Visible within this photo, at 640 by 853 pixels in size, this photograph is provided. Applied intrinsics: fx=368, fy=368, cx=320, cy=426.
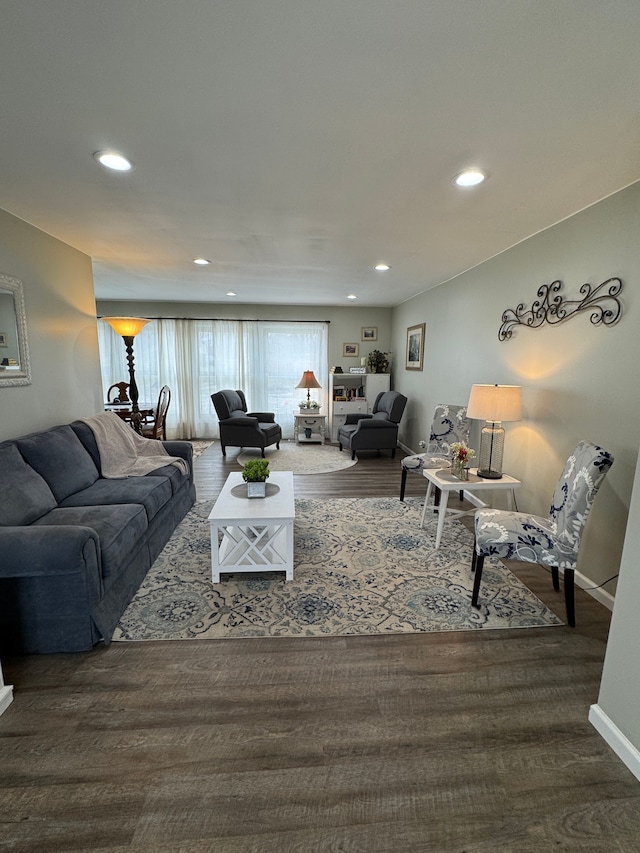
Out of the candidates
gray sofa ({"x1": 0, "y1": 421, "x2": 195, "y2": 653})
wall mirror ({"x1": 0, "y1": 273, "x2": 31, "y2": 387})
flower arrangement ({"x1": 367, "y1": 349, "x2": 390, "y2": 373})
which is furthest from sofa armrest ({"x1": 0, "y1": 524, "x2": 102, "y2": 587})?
flower arrangement ({"x1": 367, "y1": 349, "x2": 390, "y2": 373})

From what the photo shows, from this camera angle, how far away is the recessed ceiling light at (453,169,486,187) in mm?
1934

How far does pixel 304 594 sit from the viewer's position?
7.59 ft

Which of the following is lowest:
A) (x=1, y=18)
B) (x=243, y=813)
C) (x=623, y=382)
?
(x=243, y=813)

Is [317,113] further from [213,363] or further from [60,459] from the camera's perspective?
[213,363]

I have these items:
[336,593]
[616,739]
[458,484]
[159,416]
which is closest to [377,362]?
[159,416]

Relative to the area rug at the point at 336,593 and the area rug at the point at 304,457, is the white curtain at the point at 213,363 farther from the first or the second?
the area rug at the point at 336,593

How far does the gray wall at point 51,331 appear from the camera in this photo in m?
2.71

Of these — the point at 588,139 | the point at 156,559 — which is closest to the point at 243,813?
the point at 156,559

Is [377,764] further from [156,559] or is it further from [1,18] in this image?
[1,18]

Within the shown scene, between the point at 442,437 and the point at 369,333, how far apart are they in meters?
3.51

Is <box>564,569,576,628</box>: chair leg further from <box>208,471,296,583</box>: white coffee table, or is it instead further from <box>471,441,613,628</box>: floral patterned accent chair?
<box>208,471,296,583</box>: white coffee table

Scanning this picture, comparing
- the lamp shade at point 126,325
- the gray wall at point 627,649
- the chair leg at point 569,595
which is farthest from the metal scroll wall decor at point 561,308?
the lamp shade at point 126,325

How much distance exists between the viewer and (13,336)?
271cm

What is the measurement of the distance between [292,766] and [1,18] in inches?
102
